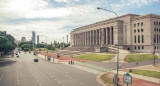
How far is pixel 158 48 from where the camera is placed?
67.1 meters

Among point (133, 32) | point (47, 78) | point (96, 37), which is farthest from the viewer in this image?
point (96, 37)

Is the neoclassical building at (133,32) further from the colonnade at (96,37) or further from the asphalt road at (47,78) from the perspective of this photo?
the asphalt road at (47,78)

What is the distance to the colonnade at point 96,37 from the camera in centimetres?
8969

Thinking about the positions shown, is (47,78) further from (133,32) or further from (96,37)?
(96,37)

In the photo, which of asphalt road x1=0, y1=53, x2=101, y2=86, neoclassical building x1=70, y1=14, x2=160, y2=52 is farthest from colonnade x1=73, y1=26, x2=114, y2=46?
asphalt road x1=0, y1=53, x2=101, y2=86

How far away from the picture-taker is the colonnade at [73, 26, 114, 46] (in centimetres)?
8969

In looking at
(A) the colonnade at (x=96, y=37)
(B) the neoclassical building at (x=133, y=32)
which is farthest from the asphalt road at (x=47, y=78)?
(A) the colonnade at (x=96, y=37)

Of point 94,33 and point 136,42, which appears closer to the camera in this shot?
point 136,42

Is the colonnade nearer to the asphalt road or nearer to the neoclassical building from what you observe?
the neoclassical building

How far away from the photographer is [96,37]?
4063 inches

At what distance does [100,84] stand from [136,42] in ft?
199

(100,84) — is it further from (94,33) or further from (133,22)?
(94,33)

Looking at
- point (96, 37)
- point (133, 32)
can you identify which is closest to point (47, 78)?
point (133, 32)

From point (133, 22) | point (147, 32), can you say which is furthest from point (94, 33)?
point (147, 32)
